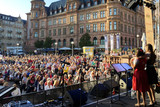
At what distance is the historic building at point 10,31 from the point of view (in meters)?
72.3

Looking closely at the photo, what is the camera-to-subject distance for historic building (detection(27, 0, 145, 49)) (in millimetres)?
40281

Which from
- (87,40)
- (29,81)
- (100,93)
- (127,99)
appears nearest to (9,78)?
(29,81)

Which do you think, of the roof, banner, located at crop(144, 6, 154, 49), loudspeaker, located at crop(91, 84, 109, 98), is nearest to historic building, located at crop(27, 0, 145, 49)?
the roof

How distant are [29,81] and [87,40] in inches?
1220

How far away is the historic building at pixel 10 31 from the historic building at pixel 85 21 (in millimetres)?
19469

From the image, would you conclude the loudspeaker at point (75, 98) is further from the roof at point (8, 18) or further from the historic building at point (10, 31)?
the roof at point (8, 18)

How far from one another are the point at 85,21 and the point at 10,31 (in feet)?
157

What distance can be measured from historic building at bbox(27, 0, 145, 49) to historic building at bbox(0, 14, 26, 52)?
19.5 m

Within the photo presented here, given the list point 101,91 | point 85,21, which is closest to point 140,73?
point 101,91

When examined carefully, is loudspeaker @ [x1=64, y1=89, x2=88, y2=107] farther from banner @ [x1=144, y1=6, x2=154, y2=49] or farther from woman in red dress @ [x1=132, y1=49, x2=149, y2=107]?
banner @ [x1=144, y1=6, x2=154, y2=49]

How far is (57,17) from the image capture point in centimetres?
5388

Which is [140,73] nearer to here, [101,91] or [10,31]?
[101,91]

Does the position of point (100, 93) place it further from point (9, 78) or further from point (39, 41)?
point (39, 41)

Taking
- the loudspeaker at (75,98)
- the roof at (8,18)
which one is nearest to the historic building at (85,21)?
the roof at (8,18)
